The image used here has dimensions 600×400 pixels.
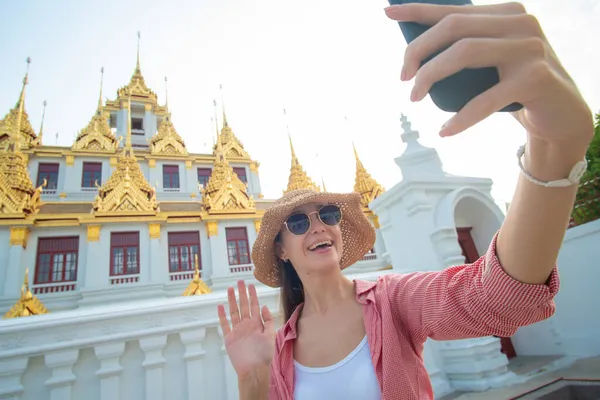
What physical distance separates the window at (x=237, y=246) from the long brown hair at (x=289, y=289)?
42.0 feet

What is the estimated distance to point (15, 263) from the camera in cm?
1155

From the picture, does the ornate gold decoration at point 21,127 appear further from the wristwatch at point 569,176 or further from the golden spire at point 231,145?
the wristwatch at point 569,176

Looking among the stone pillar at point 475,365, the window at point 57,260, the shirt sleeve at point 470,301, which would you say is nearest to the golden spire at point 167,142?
the window at point 57,260

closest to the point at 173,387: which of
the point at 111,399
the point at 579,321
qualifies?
the point at 111,399

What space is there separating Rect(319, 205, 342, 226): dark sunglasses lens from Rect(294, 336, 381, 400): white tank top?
59 cm

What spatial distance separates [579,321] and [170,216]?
45.4 feet

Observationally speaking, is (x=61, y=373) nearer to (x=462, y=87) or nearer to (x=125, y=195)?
(x=462, y=87)

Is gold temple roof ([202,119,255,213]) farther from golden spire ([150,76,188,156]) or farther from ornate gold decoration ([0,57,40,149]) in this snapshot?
ornate gold decoration ([0,57,40,149])

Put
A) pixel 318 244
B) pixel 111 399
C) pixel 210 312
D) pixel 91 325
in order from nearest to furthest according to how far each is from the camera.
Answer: pixel 318 244
pixel 111 399
pixel 91 325
pixel 210 312

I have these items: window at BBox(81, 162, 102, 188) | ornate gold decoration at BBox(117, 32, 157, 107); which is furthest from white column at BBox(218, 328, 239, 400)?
ornate gold decoration at BBox(117, 32, 157, 107)

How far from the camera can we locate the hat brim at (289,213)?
1709mm

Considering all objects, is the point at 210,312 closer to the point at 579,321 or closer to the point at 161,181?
the point at 579,321

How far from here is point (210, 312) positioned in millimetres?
2633

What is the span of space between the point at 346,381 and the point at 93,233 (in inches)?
561
